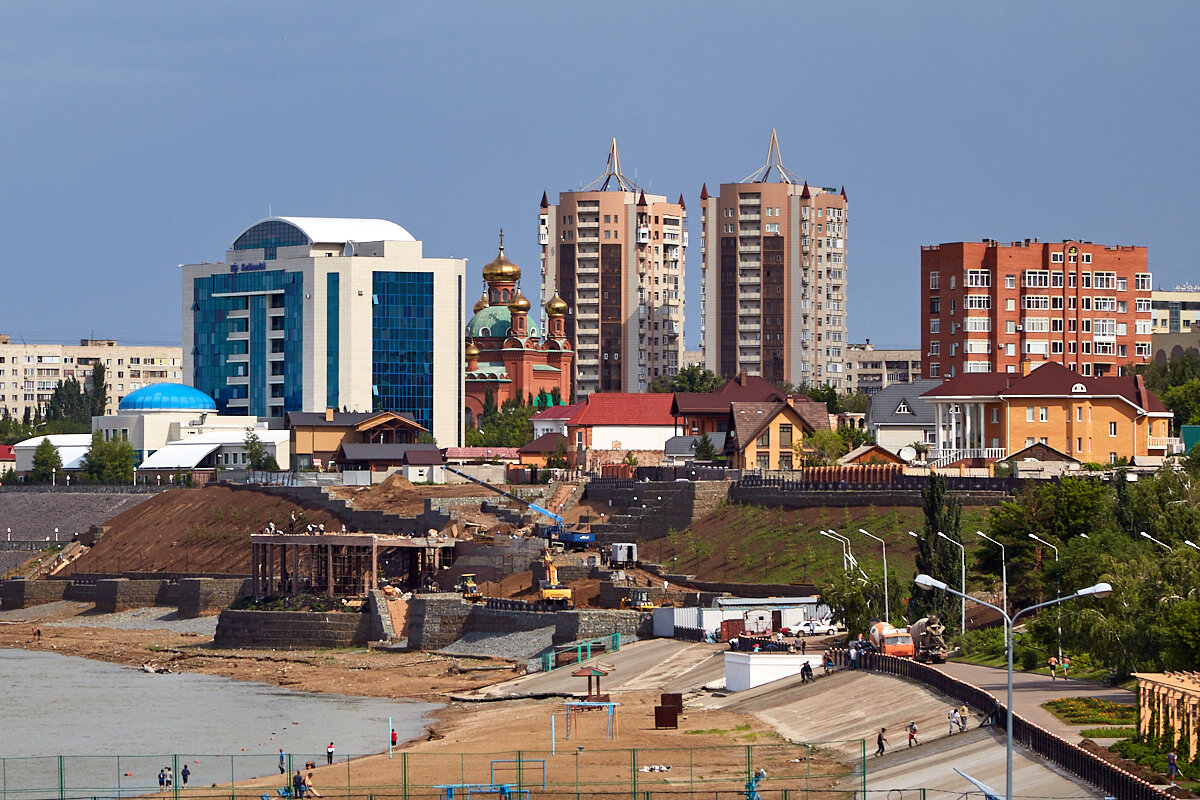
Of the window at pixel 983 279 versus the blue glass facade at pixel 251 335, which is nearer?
the window at pixel 983 279

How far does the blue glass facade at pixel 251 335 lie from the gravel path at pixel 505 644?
3220 inches

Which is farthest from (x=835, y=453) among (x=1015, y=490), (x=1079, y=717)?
(x=1079, y=717)

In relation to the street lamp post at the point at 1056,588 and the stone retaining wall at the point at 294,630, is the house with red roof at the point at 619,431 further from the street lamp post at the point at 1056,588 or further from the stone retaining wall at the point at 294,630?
the street lamp post at the point at 1056,588

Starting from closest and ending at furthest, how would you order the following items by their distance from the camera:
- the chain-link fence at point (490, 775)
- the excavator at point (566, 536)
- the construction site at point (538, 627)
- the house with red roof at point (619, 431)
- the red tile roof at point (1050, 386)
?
1. the chain-link fence at point (490, 775)
2. the construction site at point (538, 627)
3. the excavator at point (566, 536)
4. the red tile roof at point (1050, 386)
5. the house with red roof at point (619, 431)

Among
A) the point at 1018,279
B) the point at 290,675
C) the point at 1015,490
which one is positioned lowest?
the point at 290,675

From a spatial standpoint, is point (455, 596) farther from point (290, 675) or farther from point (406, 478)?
point (406, 478)

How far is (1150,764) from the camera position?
145ft

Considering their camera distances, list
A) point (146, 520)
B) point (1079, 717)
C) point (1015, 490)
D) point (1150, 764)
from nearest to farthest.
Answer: point (1150, 764) < point (1079, 717) < point (1015, 490) < point (146, 520)

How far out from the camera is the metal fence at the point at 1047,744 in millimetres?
A: 41719

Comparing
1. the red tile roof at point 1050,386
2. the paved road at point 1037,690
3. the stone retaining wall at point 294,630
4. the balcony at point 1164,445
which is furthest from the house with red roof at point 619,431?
the paved road at point 1037,690

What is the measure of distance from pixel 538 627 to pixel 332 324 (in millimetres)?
85005

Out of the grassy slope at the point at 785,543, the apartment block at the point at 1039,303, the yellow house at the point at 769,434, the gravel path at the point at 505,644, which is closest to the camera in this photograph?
the gravel path at the point at 505,644

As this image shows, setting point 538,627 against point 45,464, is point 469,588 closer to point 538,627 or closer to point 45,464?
point 538,627

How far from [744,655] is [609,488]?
156ft
